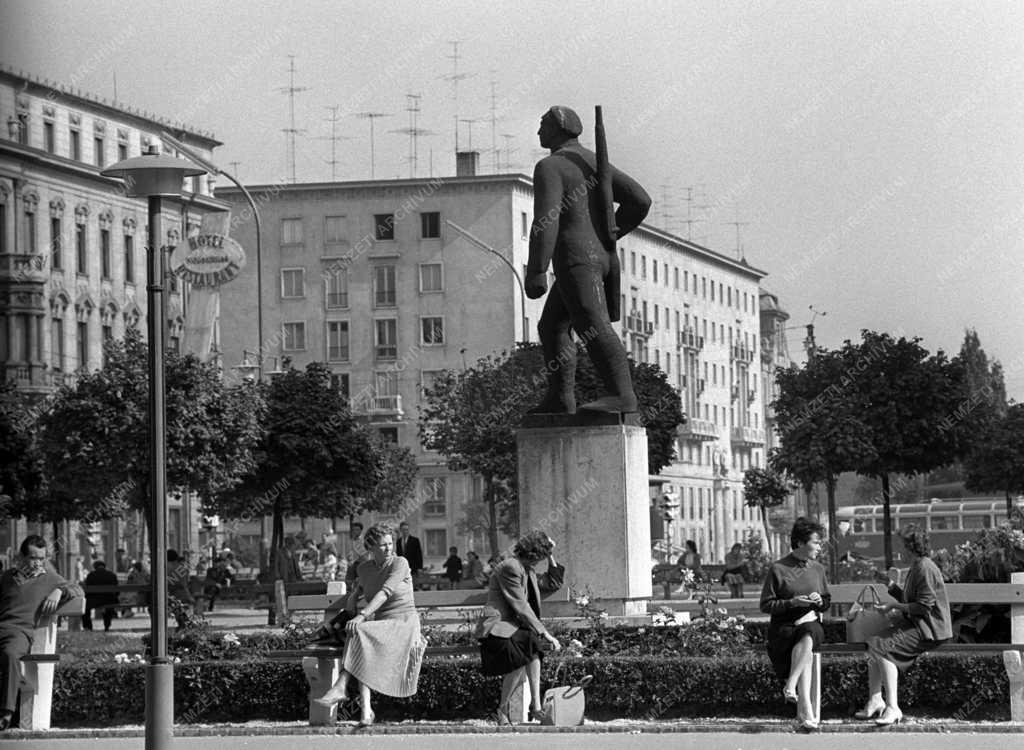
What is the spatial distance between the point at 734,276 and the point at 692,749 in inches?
5197

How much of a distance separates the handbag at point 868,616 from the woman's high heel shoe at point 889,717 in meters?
0.60

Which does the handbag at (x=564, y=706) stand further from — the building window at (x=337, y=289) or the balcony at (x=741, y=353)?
the balcony at (x=741, y=353)

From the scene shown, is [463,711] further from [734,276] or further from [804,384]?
[734,276]

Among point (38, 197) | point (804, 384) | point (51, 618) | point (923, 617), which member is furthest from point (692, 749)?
point (38, 197)

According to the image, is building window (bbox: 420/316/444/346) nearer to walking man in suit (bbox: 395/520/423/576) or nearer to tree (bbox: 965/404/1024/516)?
tree (bbox: 965/404/1024/516)

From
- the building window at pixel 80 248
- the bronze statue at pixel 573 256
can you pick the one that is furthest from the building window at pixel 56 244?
the bronze statue at pixel 573 256

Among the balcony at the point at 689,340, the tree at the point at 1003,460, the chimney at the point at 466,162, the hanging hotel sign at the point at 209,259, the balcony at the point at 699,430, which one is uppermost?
the chimney at the point at 466,162

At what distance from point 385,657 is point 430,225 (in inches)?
3739

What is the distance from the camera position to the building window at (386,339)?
112 m

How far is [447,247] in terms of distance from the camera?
110688 mm

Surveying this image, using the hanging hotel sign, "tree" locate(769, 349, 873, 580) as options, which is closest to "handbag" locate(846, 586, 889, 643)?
"tree" locate(769, 349, 873, 580)

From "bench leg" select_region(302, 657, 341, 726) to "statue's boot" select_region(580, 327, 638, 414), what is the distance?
12.4 feet

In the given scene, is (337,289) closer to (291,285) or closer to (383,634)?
(291,285)

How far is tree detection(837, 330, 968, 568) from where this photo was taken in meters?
55.1
